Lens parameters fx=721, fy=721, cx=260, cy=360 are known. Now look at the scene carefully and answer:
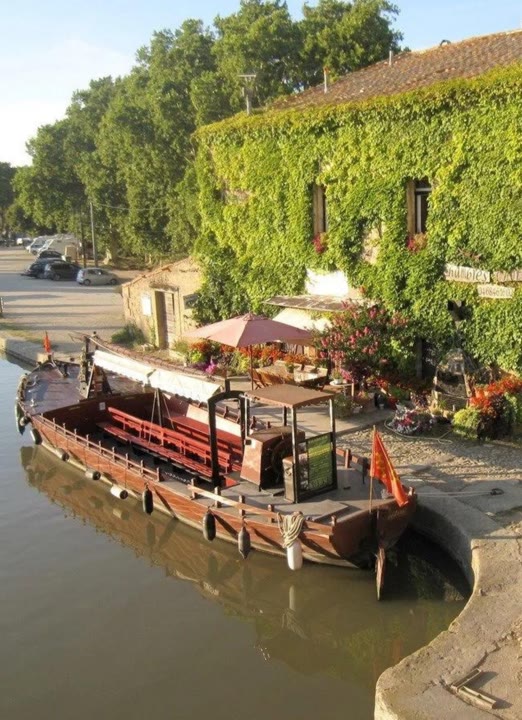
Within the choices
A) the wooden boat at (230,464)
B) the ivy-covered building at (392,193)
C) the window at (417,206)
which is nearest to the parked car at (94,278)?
the ivy-covered building at (392,193)

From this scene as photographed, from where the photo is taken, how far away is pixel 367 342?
54.0 ft

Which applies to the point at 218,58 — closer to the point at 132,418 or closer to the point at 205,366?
the point at 205,366

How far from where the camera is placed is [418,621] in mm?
9617

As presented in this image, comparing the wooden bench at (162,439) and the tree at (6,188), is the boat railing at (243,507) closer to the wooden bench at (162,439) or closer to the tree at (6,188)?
the wooden bench at (162,439)

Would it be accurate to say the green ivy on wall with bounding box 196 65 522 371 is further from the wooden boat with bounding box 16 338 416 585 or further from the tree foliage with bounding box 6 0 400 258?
the tree foliage with bounding box 6 0 400 258

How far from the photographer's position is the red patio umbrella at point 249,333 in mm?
15102

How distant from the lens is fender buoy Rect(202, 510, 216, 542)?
35.9ft

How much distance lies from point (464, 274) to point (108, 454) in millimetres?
8516

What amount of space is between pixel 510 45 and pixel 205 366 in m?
11.7

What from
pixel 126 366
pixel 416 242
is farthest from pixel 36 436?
pixel 416 242

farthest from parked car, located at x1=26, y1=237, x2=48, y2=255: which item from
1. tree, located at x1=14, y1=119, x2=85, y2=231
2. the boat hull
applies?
the boat hull

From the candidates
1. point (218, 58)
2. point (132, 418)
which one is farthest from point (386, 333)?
point (218, 58)

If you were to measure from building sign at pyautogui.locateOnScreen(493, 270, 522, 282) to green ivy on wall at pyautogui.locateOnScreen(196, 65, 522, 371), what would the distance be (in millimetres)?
125

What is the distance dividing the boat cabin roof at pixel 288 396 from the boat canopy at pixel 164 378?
33.2 inches
